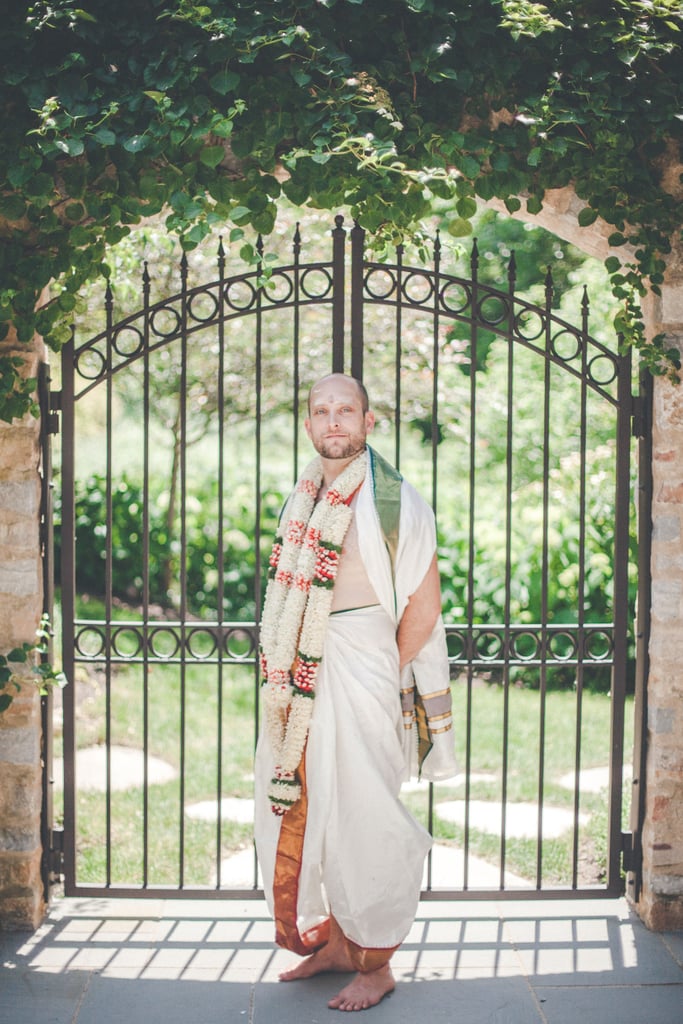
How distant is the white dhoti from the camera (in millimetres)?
3631

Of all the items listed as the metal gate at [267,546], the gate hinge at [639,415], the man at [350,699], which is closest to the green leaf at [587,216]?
the metal gate at [267,546]

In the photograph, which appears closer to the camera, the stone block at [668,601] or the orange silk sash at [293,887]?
the orange silk sash at [293,887]

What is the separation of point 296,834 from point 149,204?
232cm

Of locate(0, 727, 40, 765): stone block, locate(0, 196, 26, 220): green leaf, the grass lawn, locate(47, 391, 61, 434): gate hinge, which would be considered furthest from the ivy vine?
locate(0, 196, 26, 220): green leaf

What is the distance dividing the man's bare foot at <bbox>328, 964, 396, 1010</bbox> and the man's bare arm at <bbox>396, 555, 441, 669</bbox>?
1.10 meters

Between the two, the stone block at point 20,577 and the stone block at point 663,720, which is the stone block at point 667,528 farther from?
the stone block at point 20,577

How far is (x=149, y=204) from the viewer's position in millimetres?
3938

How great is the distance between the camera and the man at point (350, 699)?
143 inches

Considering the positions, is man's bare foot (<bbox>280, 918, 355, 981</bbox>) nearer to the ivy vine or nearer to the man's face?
the ivy vine

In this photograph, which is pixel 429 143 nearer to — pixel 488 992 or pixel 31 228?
pixel 31 228

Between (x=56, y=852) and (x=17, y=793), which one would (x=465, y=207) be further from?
(x=56, y=852)

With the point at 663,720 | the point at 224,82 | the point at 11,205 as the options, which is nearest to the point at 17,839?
the point at 11,205

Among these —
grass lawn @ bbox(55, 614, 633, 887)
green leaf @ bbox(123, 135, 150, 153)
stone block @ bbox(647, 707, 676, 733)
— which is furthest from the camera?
grass lawn @ bbox(55, 614, 633, 887)

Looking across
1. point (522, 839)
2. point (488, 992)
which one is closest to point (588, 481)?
point (522, 839)
